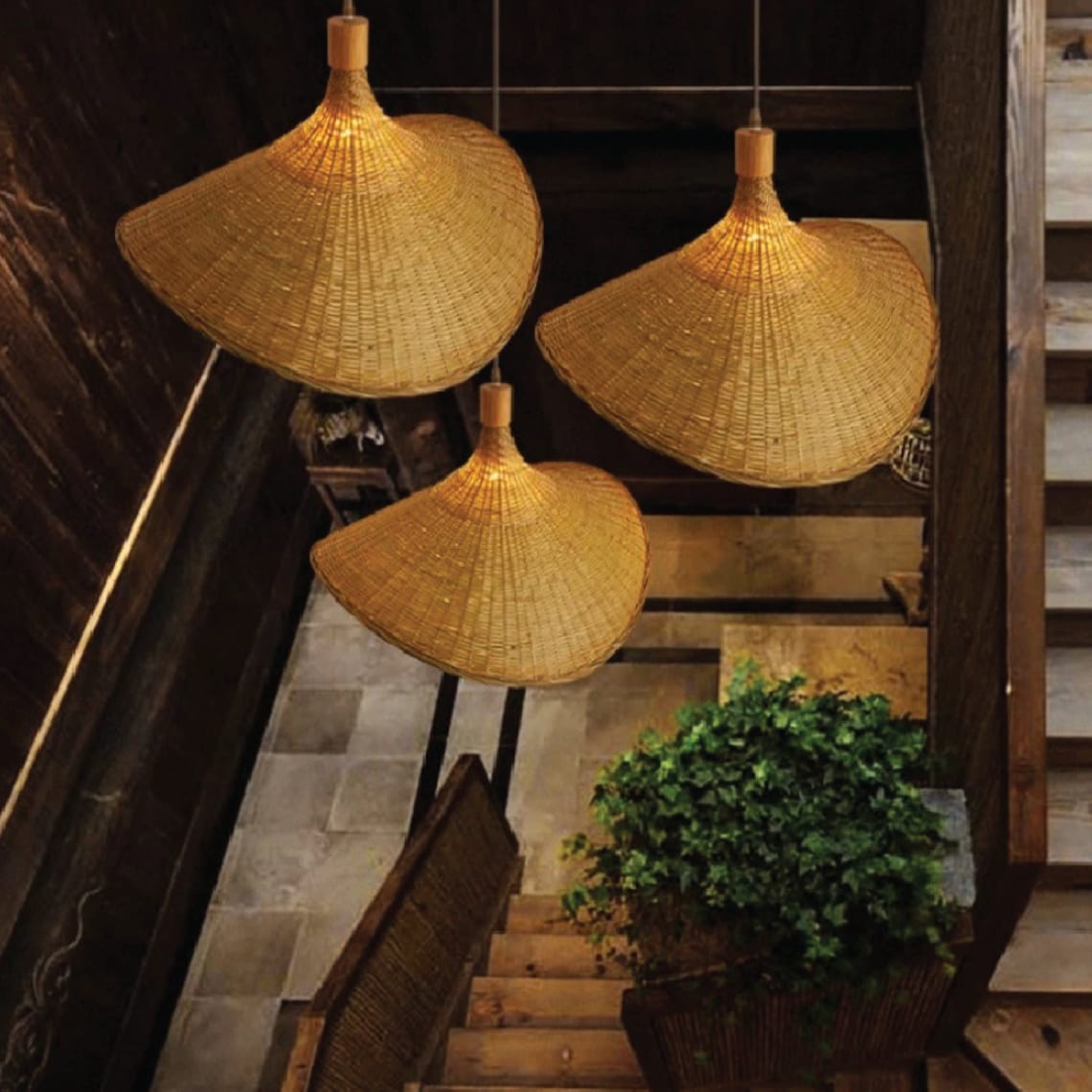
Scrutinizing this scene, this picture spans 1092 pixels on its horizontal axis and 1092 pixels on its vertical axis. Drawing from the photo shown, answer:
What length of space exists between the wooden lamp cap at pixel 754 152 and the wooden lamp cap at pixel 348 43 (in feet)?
1.46

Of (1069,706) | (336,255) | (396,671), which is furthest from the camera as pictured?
(396,671)

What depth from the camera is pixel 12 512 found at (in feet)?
11.2

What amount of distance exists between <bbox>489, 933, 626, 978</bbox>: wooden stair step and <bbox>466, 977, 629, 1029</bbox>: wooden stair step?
157 mm

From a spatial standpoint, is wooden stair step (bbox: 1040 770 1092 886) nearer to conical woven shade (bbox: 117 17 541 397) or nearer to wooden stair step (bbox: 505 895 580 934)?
conical woven shade (bbox: 117 17 541 397)

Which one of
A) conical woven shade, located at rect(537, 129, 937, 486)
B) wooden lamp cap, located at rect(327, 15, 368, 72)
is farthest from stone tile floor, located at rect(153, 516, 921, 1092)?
wooden lamp cap, located at rect(327, 15, 368, 72)

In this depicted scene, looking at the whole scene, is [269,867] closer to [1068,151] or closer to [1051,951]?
[1051,951]

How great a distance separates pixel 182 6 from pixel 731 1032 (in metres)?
3.26

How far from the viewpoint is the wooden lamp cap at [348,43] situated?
1495 mm

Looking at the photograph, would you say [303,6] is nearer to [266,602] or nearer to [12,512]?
[12,512]

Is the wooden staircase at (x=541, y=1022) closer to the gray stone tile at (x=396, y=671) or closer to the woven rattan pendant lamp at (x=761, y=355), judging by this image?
the gray stone tile at (x=396, y=671)

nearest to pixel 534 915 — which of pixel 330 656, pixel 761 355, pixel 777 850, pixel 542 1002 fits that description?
pixel 542 1002

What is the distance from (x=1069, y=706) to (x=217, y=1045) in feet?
13.6

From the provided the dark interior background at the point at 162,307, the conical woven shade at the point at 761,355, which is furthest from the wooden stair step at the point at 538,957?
the conical woven shade at the point at 761,355

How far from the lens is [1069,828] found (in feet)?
10.3
